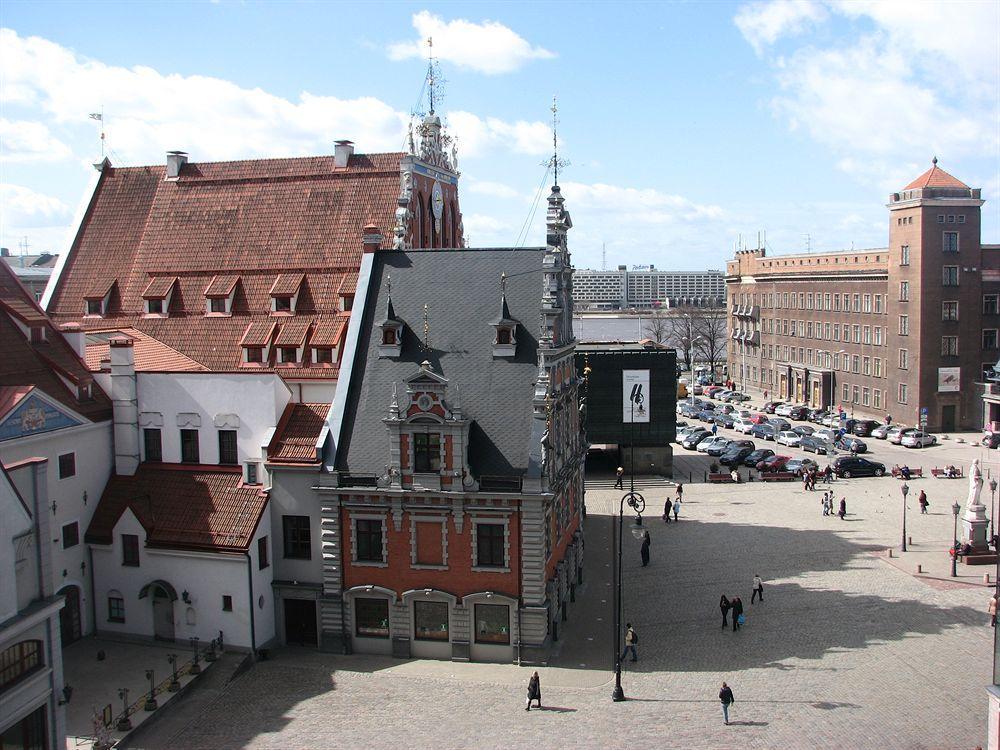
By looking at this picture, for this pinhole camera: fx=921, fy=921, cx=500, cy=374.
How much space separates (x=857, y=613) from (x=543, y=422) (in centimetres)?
1790

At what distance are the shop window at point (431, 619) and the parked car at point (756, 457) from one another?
154ft

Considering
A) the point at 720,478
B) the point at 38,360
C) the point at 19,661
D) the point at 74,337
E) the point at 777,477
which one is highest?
the point at 74,337

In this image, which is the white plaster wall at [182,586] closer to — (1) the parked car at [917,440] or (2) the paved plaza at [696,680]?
(2) the paved plaza at [696,680]

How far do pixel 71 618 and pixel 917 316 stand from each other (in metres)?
80.9

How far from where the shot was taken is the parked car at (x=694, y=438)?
8762 centimetres

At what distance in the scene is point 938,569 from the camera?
158 feet

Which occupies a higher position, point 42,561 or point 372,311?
point 372,311

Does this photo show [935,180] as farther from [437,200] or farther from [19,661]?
[19,661]

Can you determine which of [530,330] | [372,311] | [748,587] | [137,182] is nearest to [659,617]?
[748,587]

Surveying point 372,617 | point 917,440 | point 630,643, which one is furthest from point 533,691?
point 917,440

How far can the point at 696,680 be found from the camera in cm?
3494

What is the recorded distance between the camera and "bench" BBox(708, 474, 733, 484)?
72094 millimetres

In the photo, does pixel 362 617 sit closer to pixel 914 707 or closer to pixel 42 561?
pixel 42 561

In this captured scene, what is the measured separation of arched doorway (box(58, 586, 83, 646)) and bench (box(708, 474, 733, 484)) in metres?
47.8
